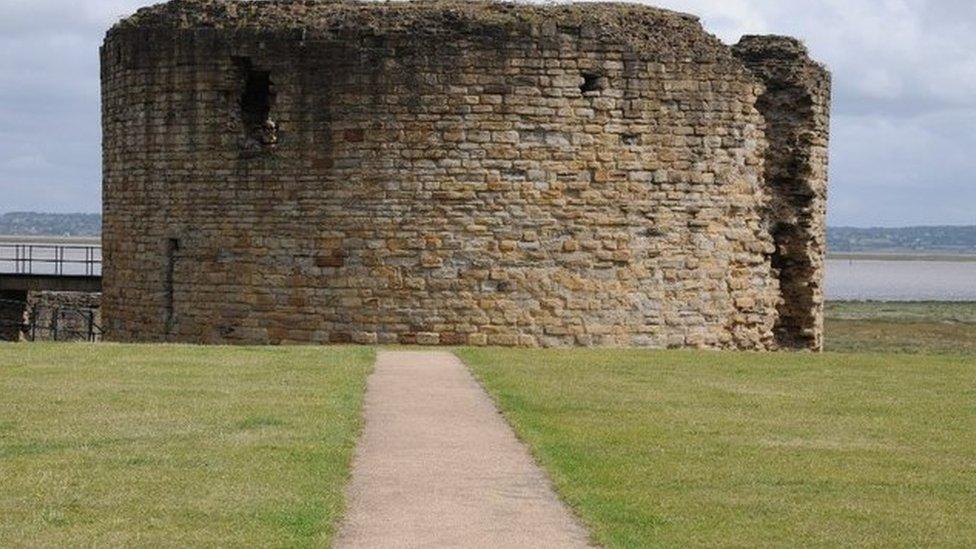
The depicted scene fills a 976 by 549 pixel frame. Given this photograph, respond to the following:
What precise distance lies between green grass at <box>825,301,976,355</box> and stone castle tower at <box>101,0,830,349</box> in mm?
18296

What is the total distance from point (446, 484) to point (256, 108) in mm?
13228

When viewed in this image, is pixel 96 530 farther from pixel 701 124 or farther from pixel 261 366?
pixel 701 124

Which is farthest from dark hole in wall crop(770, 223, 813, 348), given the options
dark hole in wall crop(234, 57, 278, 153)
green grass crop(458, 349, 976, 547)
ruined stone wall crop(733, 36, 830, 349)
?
dark hole in wall crop(234, 57, 278, 153)

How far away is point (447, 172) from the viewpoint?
22.2 metres

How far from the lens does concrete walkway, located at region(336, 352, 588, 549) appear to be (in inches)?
356

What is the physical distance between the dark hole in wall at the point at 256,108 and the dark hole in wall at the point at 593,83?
3.99 meters

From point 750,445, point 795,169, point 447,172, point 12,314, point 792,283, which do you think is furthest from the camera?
point 12,314

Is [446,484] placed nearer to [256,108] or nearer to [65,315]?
[256,108]

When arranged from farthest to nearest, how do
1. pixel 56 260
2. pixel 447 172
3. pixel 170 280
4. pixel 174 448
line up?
pixel 56 260
pixel 170 280
pixel 447 172
pixel 174 448

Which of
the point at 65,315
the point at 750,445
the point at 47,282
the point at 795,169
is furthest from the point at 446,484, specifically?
the point at 65,315

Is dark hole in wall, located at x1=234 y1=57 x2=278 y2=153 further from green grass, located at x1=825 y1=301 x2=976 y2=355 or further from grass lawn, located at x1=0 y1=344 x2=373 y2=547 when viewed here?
green grass, located at x1=825 y1=301 x2=976 y2=355

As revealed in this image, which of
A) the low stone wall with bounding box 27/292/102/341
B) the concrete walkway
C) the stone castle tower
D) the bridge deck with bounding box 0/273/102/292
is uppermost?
the stone castle tower

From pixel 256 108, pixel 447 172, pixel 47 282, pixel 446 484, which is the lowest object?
pixel 446 484

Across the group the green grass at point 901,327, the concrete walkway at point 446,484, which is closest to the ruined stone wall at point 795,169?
the concrete walkway at point 446,484
